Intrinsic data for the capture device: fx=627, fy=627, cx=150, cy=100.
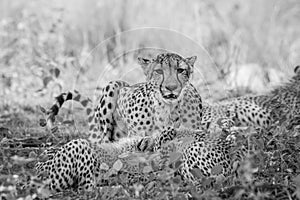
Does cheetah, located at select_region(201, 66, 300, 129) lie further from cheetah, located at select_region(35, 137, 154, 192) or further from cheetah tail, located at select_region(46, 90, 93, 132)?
cheetah, located at select_region(35, 137, 154, 192)

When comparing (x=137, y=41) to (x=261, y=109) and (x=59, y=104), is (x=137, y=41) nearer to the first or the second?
(x=261, y=109)

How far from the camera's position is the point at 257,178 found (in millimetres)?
4730

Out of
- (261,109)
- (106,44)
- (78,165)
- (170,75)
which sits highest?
(106,44)

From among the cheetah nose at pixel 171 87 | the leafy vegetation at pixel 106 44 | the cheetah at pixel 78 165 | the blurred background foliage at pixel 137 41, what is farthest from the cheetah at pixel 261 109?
the cheetah at pixel 78 165

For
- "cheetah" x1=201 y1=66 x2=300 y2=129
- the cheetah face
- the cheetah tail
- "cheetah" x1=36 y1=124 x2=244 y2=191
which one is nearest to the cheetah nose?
the cheetah face

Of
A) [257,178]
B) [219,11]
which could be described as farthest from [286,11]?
[257,178]

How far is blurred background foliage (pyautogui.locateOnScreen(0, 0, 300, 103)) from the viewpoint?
8688mm

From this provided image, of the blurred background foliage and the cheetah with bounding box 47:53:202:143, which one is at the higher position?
the blurred background foliage

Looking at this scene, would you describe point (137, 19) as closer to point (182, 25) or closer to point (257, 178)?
point (182, 25)

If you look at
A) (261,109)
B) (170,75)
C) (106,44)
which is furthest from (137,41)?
(170,75)

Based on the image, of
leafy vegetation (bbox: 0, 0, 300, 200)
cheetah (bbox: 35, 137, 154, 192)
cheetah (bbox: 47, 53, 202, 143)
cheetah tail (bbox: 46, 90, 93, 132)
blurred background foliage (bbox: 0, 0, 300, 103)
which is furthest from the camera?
blurred background foliage (bbox: 0, 0, 300, 103)

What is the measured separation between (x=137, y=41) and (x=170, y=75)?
15.2 ft

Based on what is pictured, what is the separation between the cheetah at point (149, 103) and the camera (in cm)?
548

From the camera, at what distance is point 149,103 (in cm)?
604
